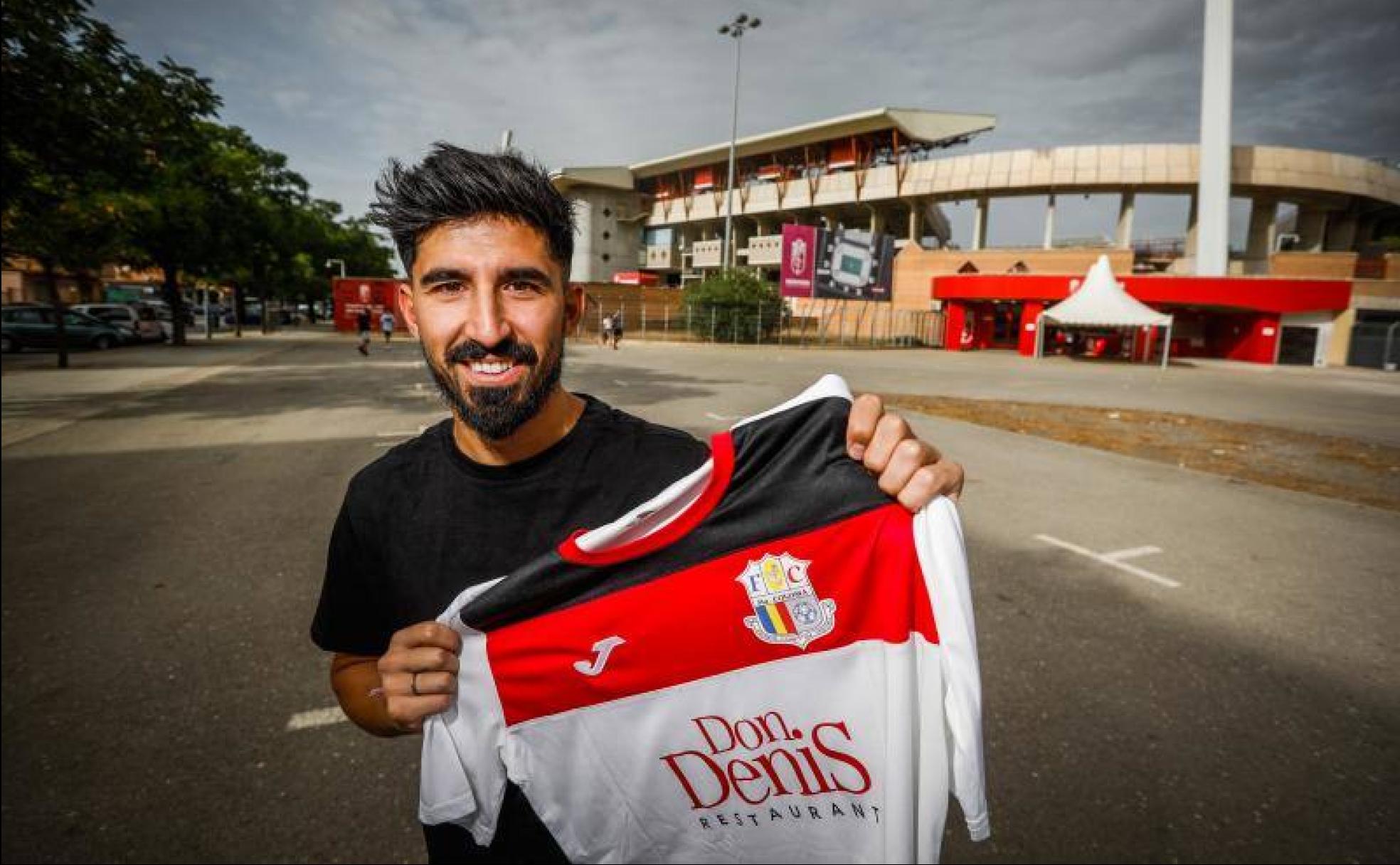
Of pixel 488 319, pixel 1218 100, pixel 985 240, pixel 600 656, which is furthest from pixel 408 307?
pixel 985 240

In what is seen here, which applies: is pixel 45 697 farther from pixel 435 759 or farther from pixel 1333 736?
pixel 1333 736

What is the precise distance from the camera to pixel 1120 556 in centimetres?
562

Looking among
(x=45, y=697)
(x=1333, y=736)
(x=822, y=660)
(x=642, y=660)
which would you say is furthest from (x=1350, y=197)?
(x=45, y=697)

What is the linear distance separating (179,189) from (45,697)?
85.8 ft

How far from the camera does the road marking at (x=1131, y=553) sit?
5.52 m

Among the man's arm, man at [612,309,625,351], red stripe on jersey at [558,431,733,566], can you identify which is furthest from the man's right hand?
man at [612,309,625,351]

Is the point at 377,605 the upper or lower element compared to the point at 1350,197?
lower

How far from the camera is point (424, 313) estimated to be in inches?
59.4

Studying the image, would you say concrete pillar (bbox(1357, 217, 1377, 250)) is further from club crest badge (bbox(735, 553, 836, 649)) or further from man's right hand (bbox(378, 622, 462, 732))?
man's right hand (bbox(378, 622, 462, 732))

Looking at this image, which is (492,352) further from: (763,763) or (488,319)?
(763,763)

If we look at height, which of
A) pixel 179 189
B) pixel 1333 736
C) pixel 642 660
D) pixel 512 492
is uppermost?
pixel 179 189

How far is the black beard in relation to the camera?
1.47 m

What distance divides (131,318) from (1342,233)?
3894 centimetres

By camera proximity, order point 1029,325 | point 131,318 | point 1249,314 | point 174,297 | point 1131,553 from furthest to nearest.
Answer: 1. point 1029,325
2. point 131,318
3. point 174,297
4. point 1131,553
5. point 1249,314
